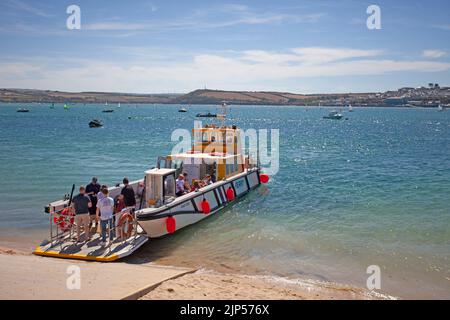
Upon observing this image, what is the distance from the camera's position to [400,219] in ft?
59.0

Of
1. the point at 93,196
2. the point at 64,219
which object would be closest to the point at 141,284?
the point at 93,196

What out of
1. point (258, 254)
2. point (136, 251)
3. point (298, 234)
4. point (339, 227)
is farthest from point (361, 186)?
point (136, 251)

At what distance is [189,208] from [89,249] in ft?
15.1

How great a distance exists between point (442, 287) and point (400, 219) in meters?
6.62

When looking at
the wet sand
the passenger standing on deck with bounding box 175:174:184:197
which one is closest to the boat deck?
the wet sand

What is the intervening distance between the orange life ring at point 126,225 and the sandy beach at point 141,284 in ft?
6.25

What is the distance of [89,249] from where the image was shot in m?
12.9

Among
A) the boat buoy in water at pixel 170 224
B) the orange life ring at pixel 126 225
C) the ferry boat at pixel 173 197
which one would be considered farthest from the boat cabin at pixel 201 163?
the orange life ring at pixel 126 225

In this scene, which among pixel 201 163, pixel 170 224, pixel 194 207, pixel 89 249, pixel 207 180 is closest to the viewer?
pixel 89 249

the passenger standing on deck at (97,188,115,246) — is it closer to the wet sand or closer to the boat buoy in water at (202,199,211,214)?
the wet sand

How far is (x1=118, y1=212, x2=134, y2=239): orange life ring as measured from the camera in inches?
542

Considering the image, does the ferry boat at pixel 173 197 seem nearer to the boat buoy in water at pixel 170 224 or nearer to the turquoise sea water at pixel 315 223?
the boat buoy in water at pixel 170 224

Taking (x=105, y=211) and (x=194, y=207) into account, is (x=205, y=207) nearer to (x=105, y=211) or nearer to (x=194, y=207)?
(x=194, y=207)

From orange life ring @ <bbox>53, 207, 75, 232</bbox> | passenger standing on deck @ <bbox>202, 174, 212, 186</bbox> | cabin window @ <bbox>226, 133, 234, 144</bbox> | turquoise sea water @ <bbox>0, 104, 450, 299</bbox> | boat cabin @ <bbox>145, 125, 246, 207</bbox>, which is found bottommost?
turquoise sea water @ <bbox>0, 104, 450, 299</bbox>
